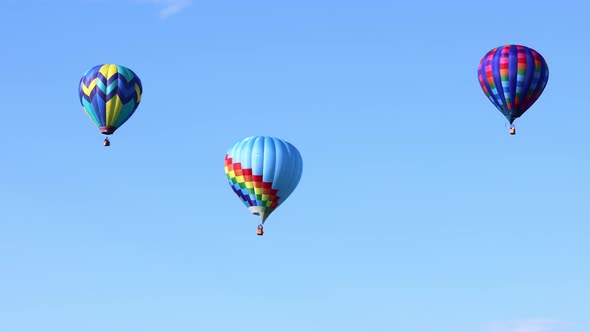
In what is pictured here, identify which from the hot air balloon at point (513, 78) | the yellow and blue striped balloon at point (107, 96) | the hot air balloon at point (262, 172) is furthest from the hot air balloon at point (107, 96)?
the hot air balloon at point (513, 78)

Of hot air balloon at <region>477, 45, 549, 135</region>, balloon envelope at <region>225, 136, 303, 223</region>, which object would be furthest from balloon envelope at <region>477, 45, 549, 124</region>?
balloon envelope at <region>225, 136, 303, 223</region>

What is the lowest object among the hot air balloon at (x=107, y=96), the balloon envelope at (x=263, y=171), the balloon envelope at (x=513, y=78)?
the balloon envelope at (x=263, y=171)

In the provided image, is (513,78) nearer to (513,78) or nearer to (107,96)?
(513,78)

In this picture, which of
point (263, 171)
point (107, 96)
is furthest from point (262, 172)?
point (107, 96)

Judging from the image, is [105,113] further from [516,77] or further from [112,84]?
[516,77]

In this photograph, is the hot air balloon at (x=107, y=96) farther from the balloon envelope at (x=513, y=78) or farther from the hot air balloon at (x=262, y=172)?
the balloon envelope at (x=513, y=78)

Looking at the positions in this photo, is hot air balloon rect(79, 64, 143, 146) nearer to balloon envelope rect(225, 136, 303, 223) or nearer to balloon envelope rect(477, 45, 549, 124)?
balloon envelope rect(225, 136, 303, 223)

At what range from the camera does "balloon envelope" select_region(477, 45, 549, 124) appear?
10656 cm

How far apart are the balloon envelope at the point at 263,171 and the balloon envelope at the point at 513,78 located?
495 inches

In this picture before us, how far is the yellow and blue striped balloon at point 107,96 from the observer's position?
355 feet

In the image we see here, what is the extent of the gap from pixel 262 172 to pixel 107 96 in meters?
11.5

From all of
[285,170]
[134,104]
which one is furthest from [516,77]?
[134,104]

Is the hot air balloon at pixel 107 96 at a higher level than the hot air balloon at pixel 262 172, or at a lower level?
higher

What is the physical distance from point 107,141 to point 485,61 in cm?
2341
